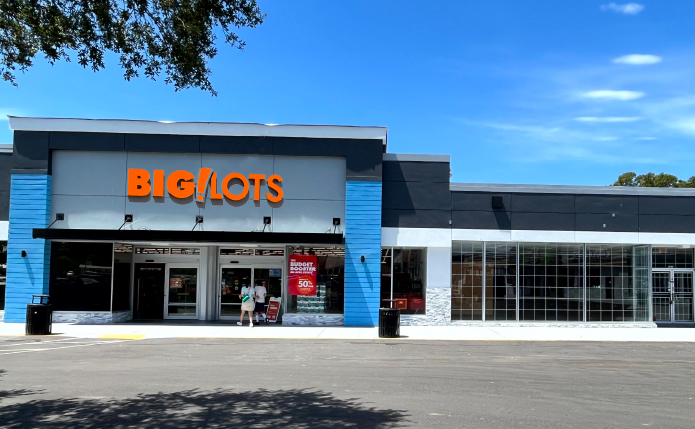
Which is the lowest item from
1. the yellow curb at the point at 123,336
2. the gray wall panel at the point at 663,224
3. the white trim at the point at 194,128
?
the yellow curb at the point at 123,336

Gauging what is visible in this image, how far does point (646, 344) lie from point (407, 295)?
25.0 feet

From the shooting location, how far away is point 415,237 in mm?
21938

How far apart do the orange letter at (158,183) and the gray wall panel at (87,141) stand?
4.52 ft

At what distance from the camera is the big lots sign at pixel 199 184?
21016mm

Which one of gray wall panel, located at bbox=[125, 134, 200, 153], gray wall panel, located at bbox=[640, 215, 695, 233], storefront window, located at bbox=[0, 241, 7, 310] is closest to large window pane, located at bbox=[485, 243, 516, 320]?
gray wall panel, located at bbox=[640, 215, 695, 233]

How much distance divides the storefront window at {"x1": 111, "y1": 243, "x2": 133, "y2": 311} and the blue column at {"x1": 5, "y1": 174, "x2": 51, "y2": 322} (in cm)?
206

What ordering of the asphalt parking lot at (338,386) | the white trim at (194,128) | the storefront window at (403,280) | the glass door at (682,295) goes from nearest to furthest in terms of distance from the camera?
the asphalt parking lot at (338,386)
the white trim at (194,128)
the storefront window at (403,280)
the glass door at (682,295)

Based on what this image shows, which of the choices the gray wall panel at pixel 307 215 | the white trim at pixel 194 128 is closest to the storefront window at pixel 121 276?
the white trim at pixel 194 128

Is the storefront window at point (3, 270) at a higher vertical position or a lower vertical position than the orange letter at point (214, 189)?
lower

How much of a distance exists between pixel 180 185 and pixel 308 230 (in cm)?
439

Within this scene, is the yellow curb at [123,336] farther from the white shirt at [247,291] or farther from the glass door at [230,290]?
the glass door at [230,290]

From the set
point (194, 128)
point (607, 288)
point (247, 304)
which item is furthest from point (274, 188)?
point (607, 288)

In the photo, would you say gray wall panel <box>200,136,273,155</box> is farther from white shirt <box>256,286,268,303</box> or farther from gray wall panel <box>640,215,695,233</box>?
gray wall panel <box>640,215,695,233</box>

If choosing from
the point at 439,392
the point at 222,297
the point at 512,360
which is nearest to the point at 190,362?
the point at 439,392
